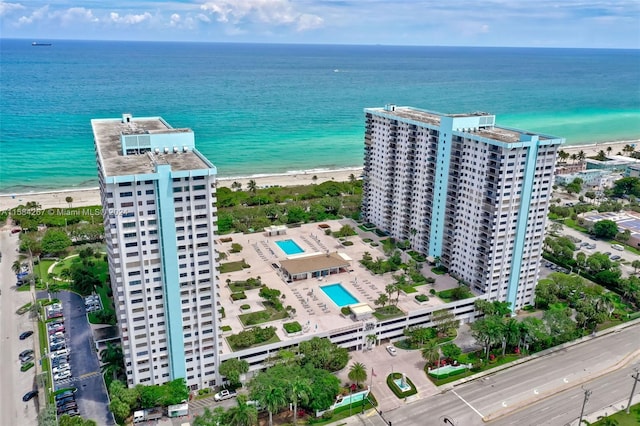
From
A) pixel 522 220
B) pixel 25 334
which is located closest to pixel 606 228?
pixel 522 220

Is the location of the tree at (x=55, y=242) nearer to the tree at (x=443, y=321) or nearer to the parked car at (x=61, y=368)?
the parked car at (x=61, y=368)

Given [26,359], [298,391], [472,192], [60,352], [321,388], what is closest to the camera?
[298,391]

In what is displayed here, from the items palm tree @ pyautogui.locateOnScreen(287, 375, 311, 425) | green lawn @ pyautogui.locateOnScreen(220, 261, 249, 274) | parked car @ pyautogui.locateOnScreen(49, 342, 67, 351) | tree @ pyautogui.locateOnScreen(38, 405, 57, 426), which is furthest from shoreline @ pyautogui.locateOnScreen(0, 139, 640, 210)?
palm tree @ pyautogui.locateOnScreen(287, 375, 311, 425)

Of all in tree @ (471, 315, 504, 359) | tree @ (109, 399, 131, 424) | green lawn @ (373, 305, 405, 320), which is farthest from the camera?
green lawn @ (373, 305, 405, 320)

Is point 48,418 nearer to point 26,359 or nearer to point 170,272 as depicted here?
point 26,359

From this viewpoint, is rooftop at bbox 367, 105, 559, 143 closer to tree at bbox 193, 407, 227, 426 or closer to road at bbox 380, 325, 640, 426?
road at bbox 380, 325, 640, 426

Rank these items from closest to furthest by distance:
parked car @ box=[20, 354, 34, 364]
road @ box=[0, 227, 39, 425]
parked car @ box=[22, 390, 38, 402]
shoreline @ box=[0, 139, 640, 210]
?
road @ box=[0, 227, 39, 425], parked car @ box=[22, 390, 38, 402], parked car @ box=[20, 354, 34, 364], shoreline @ box=[0, 139, 640, 210]

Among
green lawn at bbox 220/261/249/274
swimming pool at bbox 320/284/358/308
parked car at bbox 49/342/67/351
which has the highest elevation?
green lawn at bbox 220/261/249/274
